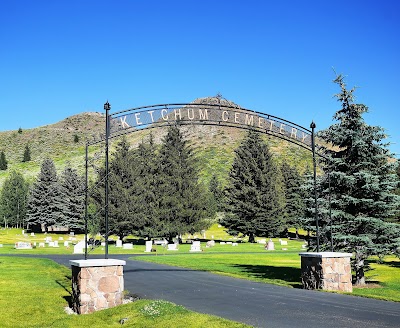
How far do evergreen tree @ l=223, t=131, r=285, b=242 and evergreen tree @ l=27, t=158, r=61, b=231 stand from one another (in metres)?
35.6

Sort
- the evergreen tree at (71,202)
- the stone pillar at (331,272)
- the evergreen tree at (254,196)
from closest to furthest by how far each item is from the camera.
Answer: the stone pillar at (331,272)
the evergreen tree at (254,196)
the evergreen tree at (71,202)

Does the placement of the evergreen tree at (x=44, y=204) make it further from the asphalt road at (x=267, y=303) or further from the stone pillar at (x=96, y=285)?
the stone pillar at (x=96, y=285)

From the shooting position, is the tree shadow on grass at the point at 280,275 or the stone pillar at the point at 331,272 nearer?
the stone pillar at the point at 331,272

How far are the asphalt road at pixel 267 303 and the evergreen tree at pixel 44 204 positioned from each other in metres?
68.5

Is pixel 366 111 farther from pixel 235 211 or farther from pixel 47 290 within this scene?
pixel 235 211

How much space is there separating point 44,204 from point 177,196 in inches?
1593

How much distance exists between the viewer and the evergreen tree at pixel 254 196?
60812 millimetres

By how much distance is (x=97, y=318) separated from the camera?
1145cm

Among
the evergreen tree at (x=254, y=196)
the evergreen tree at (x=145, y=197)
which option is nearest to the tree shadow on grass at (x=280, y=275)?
the evergreen tree at (x=145, y=197)

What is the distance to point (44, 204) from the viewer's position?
86.0 metres

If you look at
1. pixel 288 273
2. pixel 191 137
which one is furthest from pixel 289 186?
pixel 191 137

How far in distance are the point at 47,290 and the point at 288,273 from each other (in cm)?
1171

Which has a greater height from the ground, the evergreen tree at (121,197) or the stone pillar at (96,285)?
the evergreen tree at (121,197)

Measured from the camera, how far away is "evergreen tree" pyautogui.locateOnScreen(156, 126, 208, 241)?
55.0m
